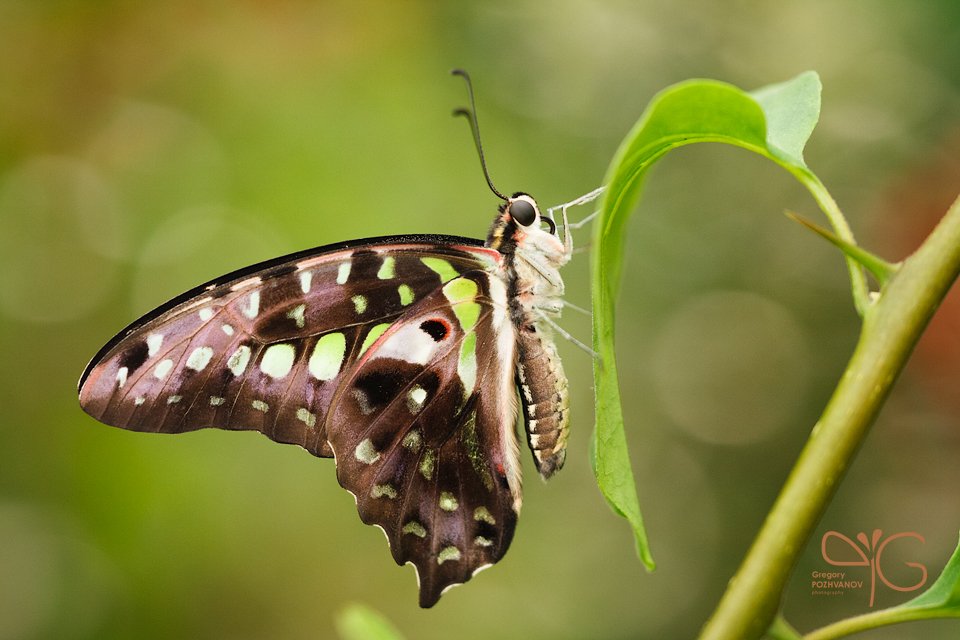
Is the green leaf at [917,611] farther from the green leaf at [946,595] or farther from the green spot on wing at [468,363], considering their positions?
the green spot on wing at [468,363]

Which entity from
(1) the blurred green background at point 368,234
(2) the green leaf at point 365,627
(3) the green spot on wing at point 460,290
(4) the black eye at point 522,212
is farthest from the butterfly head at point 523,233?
(1) the blurred green background at point 368,234

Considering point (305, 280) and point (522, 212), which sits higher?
point (522, 212)

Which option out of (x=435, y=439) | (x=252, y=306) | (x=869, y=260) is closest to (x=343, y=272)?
(x=252, y=306)

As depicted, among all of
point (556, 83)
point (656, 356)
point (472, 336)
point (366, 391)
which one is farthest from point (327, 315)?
point (656, 356)

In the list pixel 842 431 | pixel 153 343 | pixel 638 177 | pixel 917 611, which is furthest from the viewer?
pixel 153 343

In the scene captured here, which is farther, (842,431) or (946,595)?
(946,595)

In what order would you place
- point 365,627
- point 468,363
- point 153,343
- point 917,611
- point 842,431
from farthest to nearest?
point 468,363 < point 153,343 < point 365,627 < point 917,611 < point 842,431

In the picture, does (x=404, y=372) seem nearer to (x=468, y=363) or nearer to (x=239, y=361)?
(x=468, y=363)
